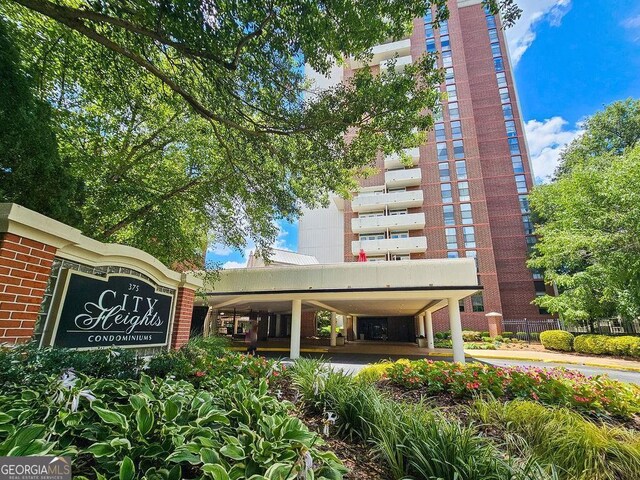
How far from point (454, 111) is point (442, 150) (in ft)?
15.4

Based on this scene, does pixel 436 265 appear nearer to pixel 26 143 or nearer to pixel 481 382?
Answer: pixel 481 382

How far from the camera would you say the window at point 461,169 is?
103 ft

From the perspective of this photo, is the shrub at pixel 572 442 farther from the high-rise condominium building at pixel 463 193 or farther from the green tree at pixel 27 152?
the high-rise condominium building at pixel 463 193

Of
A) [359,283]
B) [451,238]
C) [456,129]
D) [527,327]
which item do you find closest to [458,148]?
[456,129]

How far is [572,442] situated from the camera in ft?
10.3

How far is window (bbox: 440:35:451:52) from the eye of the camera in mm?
34906

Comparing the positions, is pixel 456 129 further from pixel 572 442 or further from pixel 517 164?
pixel 572 442

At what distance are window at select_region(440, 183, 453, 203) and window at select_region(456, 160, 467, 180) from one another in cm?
139

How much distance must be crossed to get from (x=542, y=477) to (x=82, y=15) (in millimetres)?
7101

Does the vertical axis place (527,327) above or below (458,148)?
below

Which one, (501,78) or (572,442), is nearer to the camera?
(572,442)

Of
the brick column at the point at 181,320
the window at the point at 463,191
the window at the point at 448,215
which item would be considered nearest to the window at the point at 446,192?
the window at the point at 448,215

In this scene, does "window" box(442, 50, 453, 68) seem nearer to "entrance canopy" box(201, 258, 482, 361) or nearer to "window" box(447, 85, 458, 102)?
A: "window" box(447, 85, 458, 102)

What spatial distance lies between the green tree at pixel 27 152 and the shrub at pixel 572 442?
24.6 ft
